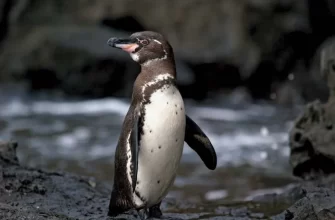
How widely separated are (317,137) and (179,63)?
25.4ft

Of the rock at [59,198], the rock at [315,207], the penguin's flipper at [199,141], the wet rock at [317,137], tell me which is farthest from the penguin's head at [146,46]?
the wet rock at [317,137]

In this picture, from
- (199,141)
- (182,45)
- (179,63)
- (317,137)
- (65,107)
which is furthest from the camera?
(182,45)

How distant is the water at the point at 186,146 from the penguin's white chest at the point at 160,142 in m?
2.34

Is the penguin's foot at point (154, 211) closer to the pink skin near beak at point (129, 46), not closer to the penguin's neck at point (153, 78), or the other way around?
the penguin's neck at point (153, 78)

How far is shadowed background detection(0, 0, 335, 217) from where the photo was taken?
439 inches

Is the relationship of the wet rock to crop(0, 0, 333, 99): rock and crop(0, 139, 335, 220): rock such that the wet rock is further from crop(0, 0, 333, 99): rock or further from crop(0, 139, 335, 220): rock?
crop(0, 0, 333, 99): rock

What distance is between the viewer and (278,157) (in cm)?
798

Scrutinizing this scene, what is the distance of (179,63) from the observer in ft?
42.6

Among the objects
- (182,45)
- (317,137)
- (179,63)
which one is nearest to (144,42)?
(317,137)

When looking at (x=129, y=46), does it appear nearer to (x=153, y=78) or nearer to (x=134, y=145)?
(x=153, y=78)

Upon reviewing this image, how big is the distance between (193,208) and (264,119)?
19.1 feet

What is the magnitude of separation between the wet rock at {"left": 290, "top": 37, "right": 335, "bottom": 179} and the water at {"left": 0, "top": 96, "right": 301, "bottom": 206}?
24.9 inches

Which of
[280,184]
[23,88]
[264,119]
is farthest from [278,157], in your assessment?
[23,88]

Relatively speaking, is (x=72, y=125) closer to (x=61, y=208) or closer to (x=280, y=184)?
(x=280, y=184)
